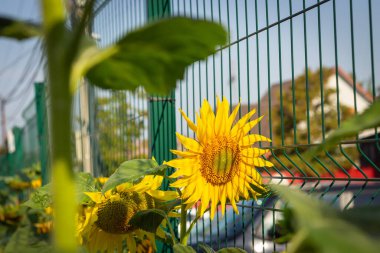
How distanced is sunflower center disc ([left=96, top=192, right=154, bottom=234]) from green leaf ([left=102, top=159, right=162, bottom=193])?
10 centimetres

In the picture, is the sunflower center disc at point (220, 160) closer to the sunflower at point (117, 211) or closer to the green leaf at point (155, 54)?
the sunflower at point (117, 211)

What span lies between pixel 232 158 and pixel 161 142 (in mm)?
1168

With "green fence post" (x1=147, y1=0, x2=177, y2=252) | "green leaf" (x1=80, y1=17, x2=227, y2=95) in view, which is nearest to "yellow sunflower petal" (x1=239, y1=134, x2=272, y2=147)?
"green leaf" (x1=80, y1=17, x2=227, y2=95)

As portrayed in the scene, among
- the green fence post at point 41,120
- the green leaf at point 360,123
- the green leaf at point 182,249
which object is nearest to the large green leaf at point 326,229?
the green leaf at point 360,123

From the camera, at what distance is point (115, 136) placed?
10.6 ft

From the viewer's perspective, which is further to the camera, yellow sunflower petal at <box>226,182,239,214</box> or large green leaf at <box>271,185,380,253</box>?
yellow sunflower petal at <box>226,182,239,214</box>

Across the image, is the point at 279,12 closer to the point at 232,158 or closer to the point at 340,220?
the point at 232,158

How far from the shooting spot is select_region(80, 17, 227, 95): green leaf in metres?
0.39

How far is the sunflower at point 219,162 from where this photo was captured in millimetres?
1128

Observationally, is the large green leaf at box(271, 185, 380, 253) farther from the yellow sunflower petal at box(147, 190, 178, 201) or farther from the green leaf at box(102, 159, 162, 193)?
the yellow sunflower petal at box(147, 190, 178, 201)

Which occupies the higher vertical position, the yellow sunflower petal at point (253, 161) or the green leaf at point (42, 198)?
the yellow sunflower petal at point (253, 161)

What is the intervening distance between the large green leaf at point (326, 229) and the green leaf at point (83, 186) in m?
0.86

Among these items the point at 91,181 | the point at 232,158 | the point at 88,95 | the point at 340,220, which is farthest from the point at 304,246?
the point at 88,95

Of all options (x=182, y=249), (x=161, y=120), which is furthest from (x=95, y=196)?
(x=161, y=120)
